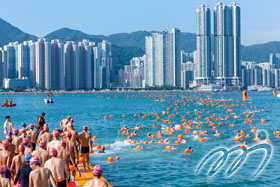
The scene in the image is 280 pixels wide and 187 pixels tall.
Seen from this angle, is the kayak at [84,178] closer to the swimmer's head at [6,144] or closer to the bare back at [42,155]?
the bare back at [42,155]

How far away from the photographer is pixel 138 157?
74.6 ft

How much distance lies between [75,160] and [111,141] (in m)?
15.4

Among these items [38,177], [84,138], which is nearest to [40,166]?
[38,177]

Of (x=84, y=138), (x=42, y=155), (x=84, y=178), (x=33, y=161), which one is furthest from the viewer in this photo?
(x=84, y=138)

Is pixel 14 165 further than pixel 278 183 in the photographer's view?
No

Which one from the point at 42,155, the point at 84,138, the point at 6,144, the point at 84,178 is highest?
the point at 6,144

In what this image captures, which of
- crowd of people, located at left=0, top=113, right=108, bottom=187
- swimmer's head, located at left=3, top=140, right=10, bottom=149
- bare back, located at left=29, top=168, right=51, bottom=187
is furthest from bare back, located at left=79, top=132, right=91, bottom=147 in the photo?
bare back, located at left=29, top=168, right=51, bottom=187

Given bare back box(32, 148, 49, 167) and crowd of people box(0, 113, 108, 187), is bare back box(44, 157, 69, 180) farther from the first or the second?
bare back box(32, 148, 49, 167)

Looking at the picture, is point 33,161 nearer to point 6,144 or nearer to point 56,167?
point 56,167

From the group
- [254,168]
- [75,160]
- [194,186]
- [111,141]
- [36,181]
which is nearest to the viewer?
[36,181]

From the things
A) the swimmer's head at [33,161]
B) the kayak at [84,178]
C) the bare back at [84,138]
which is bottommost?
the kayak at [84,178]

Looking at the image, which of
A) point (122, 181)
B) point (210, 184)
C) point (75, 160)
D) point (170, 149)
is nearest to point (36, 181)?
point (75, 160)

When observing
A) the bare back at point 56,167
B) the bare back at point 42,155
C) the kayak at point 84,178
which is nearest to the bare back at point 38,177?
the bare back at point 56,167

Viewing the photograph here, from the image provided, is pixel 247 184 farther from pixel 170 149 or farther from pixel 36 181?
pixel 36 181
